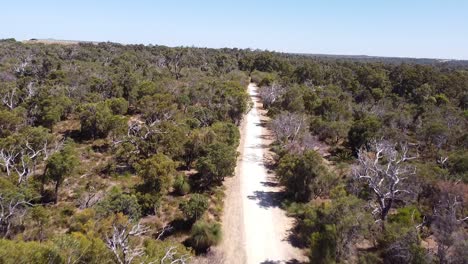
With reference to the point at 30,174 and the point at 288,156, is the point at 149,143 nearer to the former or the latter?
the point at 30,174

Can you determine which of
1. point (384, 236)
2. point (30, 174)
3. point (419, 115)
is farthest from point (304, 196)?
point (419, 115)

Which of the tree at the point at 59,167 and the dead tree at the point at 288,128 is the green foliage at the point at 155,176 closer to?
the tree at the point at 59,167

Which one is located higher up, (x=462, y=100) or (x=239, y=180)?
(x=462, y=100)

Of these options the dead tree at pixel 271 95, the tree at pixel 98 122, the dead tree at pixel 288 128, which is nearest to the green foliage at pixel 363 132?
the dead tree at pixel 288 128

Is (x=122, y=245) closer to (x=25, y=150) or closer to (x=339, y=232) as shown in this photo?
(x=339, y=232)

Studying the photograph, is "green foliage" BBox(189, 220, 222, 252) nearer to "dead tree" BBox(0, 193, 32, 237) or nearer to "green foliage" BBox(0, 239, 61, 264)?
"green foliage" BBox(0, 239, 61, 264)

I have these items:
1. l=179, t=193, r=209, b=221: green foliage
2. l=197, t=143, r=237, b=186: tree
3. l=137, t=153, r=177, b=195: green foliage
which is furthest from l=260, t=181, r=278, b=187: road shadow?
l=137, t=153, r=177, b=195: green foliage
